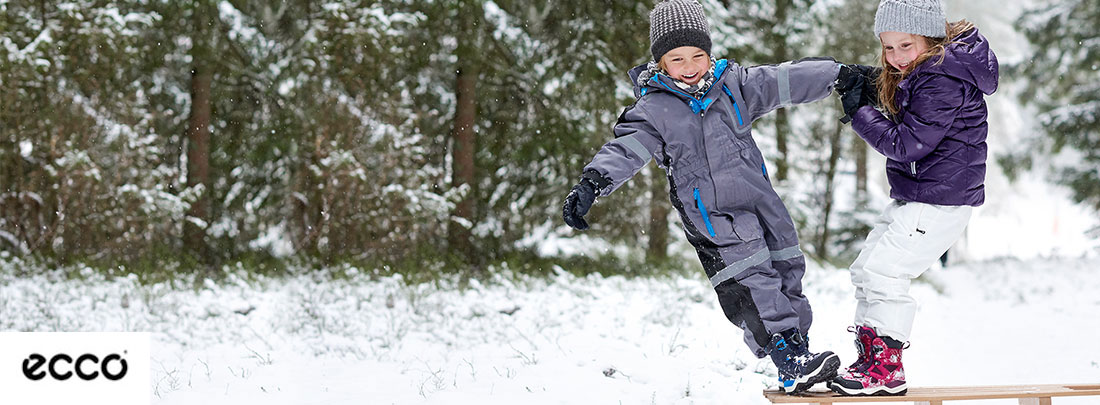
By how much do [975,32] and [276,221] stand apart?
A: 8764mm

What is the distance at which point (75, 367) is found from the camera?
374 centimetres

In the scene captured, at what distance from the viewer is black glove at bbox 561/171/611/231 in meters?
3.51

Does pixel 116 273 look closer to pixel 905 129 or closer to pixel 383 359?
pixel 383 359

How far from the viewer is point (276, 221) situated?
34.7ft

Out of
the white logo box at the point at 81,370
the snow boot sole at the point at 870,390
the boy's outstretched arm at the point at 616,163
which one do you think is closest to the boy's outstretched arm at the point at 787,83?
the boy's outstretched arm at the point at 616,163

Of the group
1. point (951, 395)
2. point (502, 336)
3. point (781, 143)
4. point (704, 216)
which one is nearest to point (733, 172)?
point (704, 216)

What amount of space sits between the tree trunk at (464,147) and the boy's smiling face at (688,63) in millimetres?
6745

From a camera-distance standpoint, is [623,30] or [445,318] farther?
[623,30]

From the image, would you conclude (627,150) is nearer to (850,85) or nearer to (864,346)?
(850,85)

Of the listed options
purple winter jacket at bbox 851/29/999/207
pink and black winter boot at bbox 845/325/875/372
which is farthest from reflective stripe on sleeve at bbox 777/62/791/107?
pink and black winter boot at bbox 845/325/875/372

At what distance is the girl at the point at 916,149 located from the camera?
11.6ft

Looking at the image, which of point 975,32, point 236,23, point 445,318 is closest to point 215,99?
point 236,23

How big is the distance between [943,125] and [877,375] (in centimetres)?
113

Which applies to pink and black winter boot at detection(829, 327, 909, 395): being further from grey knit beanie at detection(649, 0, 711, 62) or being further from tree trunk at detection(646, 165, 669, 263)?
tree trunk at detection(646, 165, 669, 263)
